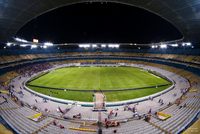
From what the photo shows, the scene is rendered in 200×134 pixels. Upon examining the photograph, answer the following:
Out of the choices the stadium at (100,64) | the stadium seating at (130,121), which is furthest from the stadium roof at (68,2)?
the stadium seating at (130,121)

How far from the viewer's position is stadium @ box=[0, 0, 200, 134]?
2216cm

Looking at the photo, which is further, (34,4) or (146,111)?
(34,4)

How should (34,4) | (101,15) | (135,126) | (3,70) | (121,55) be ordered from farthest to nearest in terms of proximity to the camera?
(121,55), (101,15), (3,70), (34,4), (135,126)

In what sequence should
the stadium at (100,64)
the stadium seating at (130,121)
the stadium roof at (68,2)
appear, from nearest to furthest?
the stadium seating at (130,121)
the stadium at (100,64)
the stadium roof at (68,2)

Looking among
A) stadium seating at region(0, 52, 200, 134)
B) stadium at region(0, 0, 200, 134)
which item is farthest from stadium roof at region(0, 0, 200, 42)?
stadium seating at region(0, 52, 200, 134)

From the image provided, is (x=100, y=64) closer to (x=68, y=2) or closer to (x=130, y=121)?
(x=68, y=2)

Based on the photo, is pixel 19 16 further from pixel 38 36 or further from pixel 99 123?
pixel 38 36

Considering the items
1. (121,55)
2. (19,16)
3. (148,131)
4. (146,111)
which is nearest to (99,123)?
(148,131)

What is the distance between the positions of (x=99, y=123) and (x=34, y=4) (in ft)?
65.8

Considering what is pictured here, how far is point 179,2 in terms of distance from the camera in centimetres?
2462

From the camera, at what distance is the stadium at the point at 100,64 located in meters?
22.2

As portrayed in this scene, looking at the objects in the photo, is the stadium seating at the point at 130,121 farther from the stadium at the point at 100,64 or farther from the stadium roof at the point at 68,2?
the stadium roof at the point at 68,2

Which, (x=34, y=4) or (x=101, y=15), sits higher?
(x=101, y=15)

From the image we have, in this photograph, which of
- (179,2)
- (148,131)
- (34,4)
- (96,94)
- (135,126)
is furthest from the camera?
(96,94)
